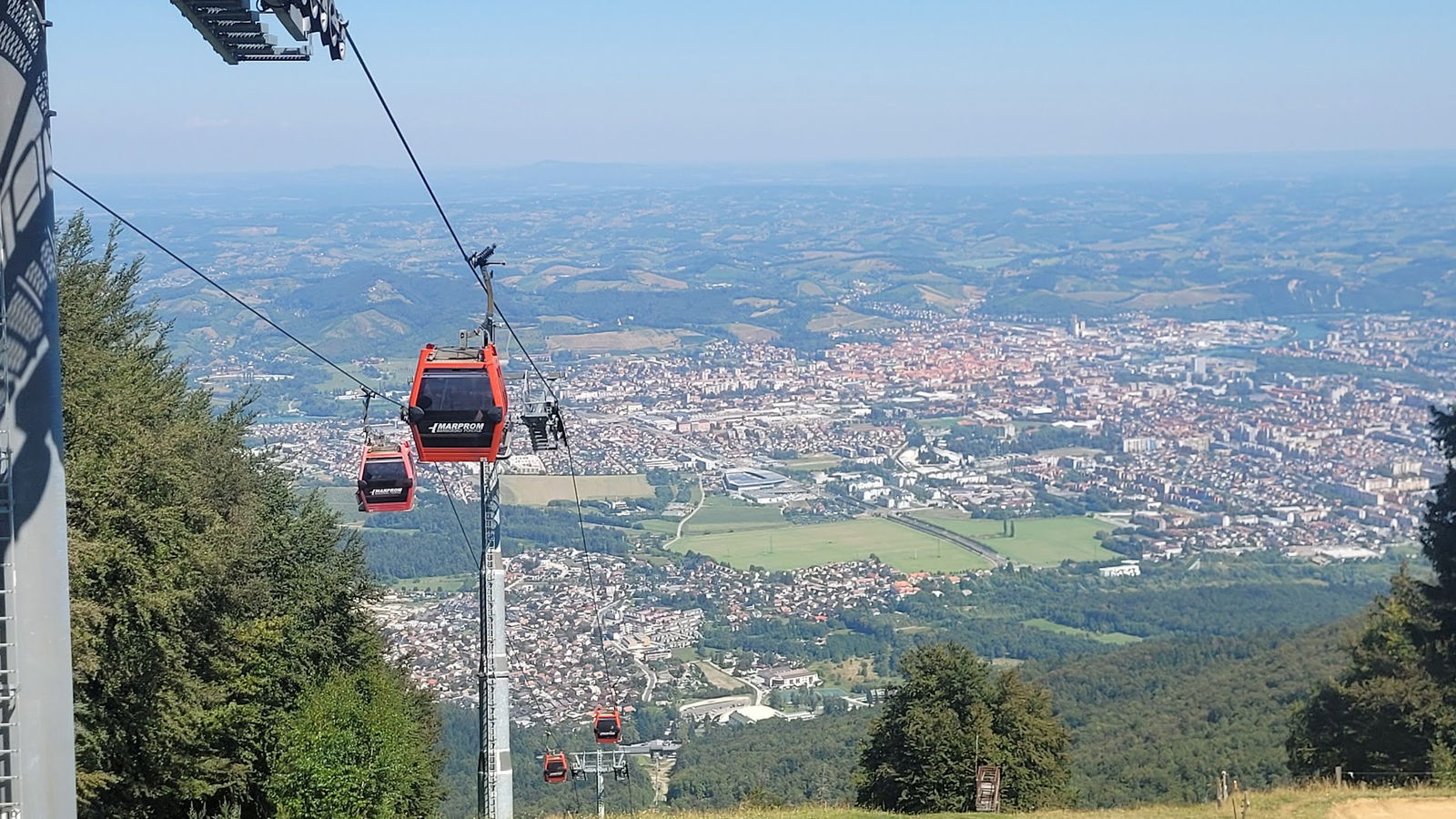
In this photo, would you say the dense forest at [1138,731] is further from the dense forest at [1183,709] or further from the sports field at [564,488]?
the sports field at [564,488]

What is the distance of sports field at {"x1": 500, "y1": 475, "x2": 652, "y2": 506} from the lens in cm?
6834

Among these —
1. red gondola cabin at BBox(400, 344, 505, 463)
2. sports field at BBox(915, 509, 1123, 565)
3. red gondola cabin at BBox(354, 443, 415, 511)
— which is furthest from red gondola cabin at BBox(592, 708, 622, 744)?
sports field at BBox(915, 509, 1123, 565)

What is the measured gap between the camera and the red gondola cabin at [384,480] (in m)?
15.0

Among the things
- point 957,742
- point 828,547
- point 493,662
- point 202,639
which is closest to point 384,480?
point 202,639

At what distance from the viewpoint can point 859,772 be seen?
2134 centimetres

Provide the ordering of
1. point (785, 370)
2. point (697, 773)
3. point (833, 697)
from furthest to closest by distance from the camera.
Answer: point (785, 370) → point (833, 697) → point (697, 773)

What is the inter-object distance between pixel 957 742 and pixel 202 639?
10060mm

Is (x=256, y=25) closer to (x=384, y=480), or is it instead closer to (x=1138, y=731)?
(x=384, y=480)

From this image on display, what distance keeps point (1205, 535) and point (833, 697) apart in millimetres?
33061

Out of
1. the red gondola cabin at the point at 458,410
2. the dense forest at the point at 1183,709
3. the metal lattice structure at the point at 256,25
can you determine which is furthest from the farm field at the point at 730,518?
the metal lattice structure at the point at 256,25

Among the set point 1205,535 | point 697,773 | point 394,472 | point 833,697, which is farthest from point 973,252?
point 394,472

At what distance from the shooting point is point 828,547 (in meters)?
63.5

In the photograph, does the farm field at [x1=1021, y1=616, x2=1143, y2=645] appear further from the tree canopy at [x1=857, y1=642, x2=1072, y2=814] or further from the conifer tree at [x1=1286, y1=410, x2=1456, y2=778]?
the tree canopy at [x1=857, y1=642, x2=1072, y2=814]

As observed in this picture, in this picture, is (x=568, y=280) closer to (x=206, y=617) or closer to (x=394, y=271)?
(x=394, y=271)
